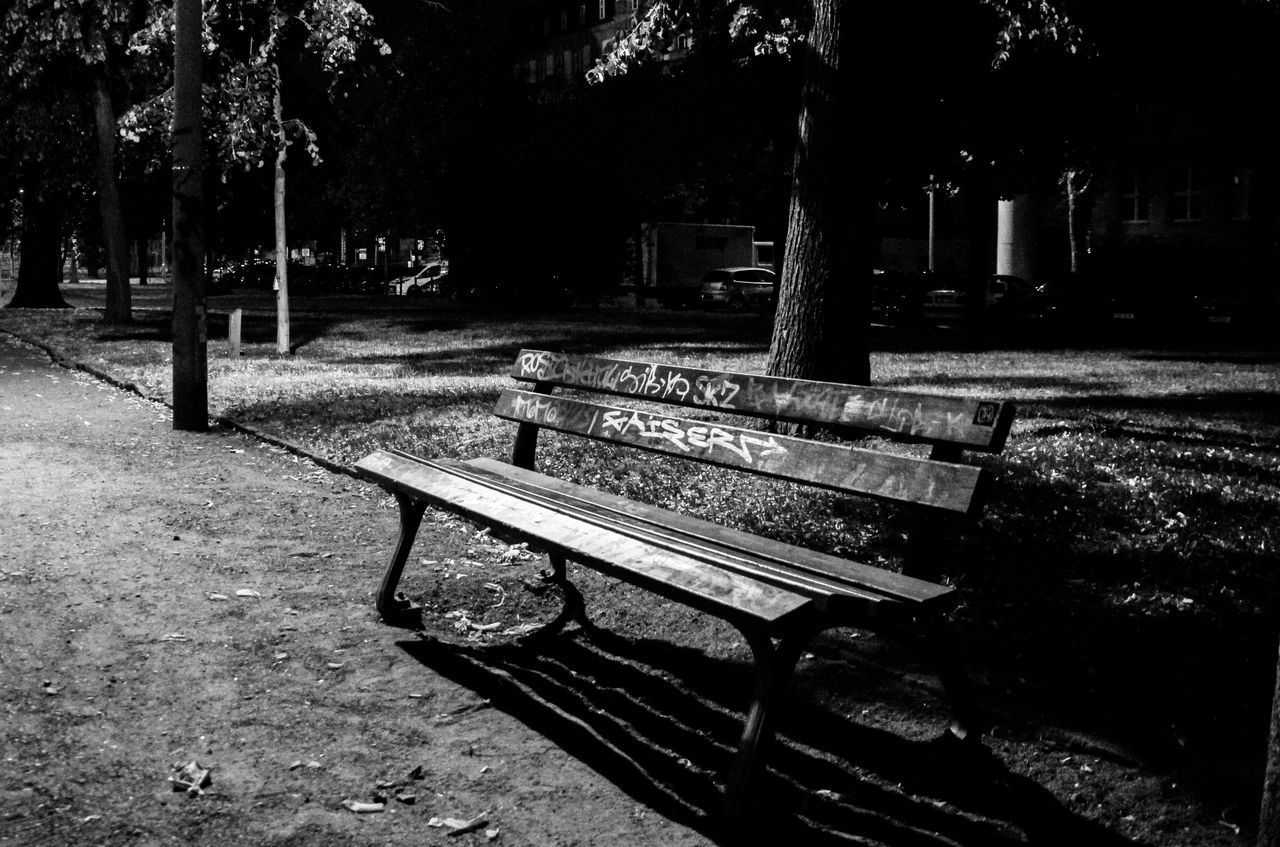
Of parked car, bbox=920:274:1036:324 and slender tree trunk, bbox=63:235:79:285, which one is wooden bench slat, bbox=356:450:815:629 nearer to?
parked car, bbox=920:274:1036:324

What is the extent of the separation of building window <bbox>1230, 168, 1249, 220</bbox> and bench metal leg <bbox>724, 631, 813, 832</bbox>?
49.5m

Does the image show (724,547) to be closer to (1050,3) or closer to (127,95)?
(1050,3)

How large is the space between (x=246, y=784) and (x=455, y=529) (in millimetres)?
3417

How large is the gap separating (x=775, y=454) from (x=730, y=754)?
0.98m

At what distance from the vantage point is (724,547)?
4.38 meters

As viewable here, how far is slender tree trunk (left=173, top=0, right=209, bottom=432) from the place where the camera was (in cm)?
1054

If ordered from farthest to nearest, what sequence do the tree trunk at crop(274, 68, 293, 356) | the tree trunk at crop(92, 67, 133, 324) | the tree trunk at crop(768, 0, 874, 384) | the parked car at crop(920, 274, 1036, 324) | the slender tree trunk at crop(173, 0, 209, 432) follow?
the parked car at crop(920, 274, 1036, 324) → the tree trunk at crop(92, 67, 133, 324) → the tree trunk at crop(274, 68, 293, 356) → the slender tree trunk at crop(173, 0, 209, 432) → the tree trunk at crop(768, 0, 874, 384)

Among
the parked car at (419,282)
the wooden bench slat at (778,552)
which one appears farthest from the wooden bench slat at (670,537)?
the parked car at (419,282)

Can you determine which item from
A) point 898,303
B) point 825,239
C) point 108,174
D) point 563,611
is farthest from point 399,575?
point 898,303

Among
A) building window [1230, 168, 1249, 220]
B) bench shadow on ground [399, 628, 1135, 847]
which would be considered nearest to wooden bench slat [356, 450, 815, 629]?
bench shadow on ground [399, 628, 1135, 847]

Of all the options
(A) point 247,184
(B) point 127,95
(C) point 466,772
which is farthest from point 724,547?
(A) point 247,184

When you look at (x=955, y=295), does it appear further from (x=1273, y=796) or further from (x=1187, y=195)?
(x=1273, y=796)

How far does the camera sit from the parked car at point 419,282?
193ft

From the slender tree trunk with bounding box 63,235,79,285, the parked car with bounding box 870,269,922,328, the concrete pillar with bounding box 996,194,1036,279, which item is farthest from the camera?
the slender tree trunk with bounding box 63,235,79,285
